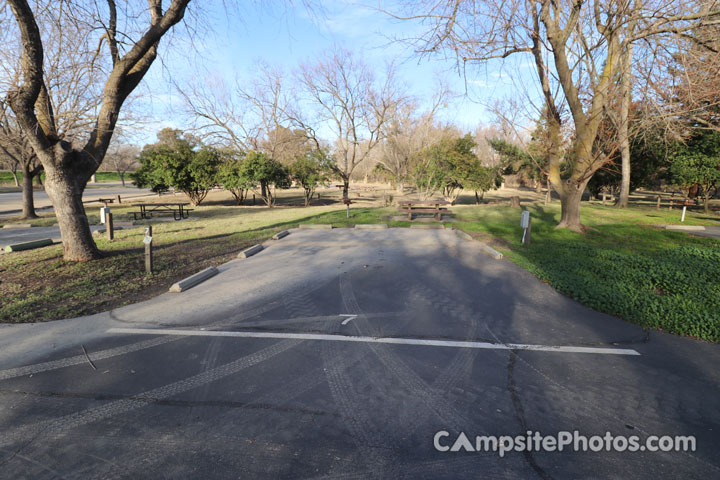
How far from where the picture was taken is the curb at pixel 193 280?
5.93 meters

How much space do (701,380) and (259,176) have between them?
22.4 meters

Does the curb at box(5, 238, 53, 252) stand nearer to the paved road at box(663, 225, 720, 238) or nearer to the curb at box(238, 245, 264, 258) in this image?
the curb at box(238, 245, 264, 258)

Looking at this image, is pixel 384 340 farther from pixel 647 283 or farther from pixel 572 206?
pixel 572 206

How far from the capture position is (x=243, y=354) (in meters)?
3.79

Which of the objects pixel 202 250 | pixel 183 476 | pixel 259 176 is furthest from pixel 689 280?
pixel 259 176

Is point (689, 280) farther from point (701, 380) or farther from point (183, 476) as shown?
Result: point (183, 476)

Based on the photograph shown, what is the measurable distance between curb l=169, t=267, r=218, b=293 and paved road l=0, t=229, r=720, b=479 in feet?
1.09

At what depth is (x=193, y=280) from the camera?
6.34 meters

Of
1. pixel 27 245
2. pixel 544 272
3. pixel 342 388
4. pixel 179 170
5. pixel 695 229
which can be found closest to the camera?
pixel 342 388

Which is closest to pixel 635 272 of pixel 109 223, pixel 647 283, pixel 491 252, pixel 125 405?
pixel 647 283

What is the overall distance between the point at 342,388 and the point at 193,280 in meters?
4.36

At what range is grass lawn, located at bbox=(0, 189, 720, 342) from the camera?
4941 millimetres

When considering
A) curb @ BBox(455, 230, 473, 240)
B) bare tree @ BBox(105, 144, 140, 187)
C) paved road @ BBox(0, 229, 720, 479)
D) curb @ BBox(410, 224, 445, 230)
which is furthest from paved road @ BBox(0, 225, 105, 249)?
bare tree @ BBox(105, 144, 140, 187)

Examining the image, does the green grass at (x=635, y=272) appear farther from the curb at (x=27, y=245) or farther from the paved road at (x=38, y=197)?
the paved road at (x=38, y=197)
